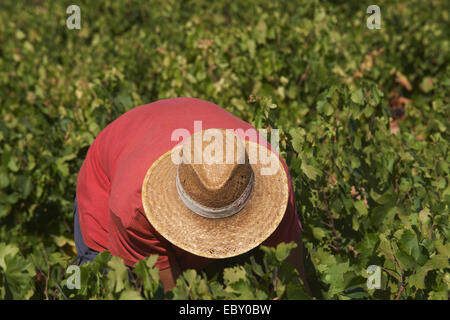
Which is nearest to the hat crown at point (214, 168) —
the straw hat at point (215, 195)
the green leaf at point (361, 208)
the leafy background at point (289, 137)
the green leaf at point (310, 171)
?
the straw hat at point (215, 195)

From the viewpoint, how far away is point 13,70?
6250 millimetres

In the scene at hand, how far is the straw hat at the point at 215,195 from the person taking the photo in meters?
1.86

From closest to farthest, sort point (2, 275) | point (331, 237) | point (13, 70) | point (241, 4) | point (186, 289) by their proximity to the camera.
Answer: point (186, 289) → point (2, 275) → point (331, 237) → point (13, 70) → point (241, 4)

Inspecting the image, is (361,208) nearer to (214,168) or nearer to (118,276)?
(214,168)

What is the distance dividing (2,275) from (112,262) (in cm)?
61

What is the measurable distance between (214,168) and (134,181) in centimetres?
40

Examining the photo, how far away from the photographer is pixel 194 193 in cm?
190

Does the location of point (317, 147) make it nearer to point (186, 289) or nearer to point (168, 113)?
point (168, 113)

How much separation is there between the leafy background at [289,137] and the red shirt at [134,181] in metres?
0.14

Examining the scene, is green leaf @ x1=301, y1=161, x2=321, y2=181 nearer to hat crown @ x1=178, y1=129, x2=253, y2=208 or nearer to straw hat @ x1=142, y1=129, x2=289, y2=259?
straw hat @ x1=142, y1=129, x2=289, y2=259

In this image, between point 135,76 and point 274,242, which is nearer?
point 274,242

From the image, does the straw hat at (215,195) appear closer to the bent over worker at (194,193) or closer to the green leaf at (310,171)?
the bent over worker at (194,193)
